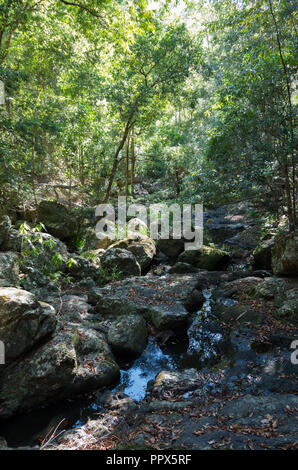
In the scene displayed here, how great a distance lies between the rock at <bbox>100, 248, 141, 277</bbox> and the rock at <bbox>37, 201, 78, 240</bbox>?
7.91ft

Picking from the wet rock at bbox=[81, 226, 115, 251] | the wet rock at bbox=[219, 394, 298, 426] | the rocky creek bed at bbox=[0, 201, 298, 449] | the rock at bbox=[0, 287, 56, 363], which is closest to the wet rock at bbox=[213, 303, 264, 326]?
the rocky creek bed at bbox=[0, 201, 298, 449]

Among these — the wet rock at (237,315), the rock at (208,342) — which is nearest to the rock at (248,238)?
the wet rock at (237,315)

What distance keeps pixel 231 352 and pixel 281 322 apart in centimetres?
133

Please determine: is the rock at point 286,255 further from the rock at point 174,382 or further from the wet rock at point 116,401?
the wet rock at point 116,401

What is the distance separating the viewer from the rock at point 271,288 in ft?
20.9

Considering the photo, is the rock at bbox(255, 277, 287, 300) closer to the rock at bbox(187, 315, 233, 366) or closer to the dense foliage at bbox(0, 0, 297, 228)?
the rock at bbox(187, 315, 233, 366)

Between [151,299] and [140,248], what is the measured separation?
3.75m

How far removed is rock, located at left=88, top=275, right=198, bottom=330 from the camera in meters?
6.16

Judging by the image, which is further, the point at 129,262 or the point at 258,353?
the point at 129,262

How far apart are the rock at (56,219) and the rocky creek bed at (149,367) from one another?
3333 millimetres

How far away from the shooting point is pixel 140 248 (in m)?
10.7
